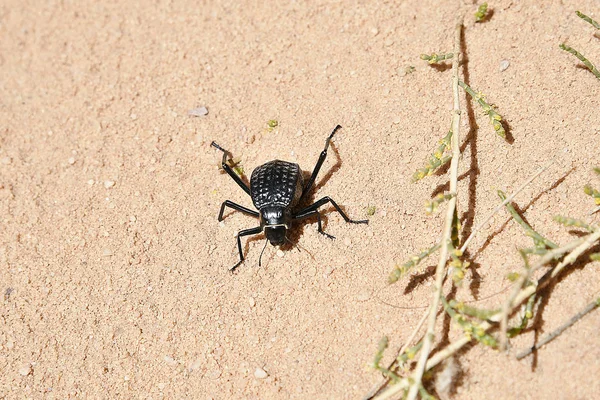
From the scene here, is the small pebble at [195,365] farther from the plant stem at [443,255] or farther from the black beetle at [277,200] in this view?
the plant stem at [443,255]

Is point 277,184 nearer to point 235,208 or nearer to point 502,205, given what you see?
point 235,208

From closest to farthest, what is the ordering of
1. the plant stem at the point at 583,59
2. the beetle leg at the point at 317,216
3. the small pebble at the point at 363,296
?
the plant stem at the point at 583,59
the small pebble at the point at 363,296
the beetle leg at the point at 317,216

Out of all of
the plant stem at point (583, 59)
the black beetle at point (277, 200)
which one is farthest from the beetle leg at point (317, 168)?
the plant stem at point (583, 59)

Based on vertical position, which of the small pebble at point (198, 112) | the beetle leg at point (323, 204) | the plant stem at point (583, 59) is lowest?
the beetle leg at point (323, 204)

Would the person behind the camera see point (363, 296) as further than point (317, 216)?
No

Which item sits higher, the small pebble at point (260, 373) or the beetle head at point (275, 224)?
the beetle head at point (275, 224)

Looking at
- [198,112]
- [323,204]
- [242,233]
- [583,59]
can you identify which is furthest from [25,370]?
[583,59]
